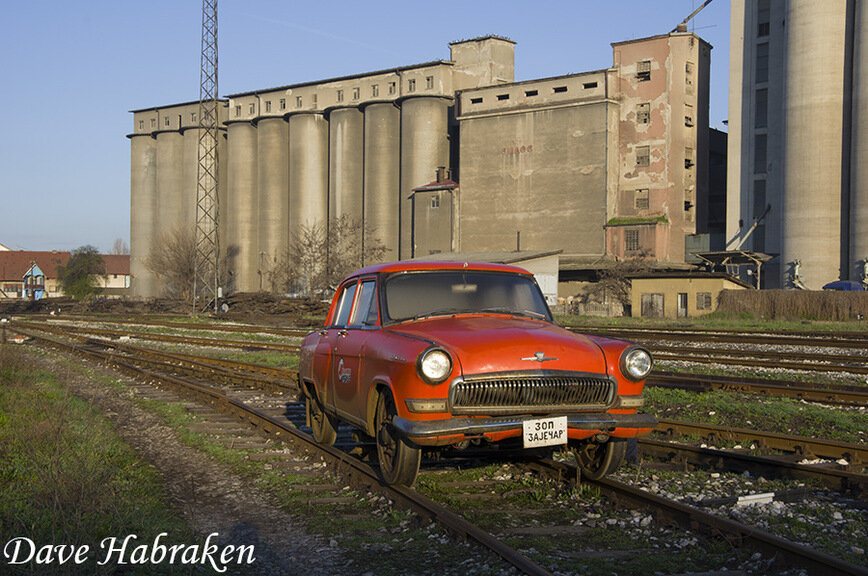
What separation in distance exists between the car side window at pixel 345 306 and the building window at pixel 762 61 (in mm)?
64747

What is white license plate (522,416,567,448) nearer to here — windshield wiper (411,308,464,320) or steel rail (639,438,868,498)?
windshield wiper (411,308,464,320)

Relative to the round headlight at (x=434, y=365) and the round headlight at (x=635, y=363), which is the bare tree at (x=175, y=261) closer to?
the round headlight at (x=635, y=363)

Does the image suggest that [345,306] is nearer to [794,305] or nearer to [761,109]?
[794,305]

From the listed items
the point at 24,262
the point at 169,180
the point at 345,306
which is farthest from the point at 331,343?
the point at 24,262

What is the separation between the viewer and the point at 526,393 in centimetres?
669

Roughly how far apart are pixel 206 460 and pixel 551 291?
186 feet

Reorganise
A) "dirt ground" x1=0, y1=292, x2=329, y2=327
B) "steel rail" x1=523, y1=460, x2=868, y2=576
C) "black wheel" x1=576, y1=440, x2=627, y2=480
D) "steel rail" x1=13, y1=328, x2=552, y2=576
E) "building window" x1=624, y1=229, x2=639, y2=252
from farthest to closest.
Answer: "building window" x1=624, y1=229, x2=639, y2=252
"dirt ground" x1=0, y1=292, x2=329, y2=327
"black wheel" x1=576, y1=440, x2=627, y2=480
"steel rail" x1=13, y1=328, x2=552, y2=576
"steel rail" x1=523, y1=460, x2=868, y2=576

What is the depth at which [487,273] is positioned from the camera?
27.0ft

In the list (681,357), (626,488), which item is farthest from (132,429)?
(681,357)

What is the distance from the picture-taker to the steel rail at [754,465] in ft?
23.4

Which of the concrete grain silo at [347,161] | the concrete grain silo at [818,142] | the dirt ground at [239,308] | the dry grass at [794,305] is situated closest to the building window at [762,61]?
the concrete grain silo at [818,142]

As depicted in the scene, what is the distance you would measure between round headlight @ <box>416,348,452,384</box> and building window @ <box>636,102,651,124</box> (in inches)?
→ 2734

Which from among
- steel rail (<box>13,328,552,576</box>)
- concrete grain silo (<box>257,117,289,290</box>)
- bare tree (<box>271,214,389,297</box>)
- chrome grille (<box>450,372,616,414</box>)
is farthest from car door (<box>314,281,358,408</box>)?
concrete grain silo (<box>257,117,289,290</box>)

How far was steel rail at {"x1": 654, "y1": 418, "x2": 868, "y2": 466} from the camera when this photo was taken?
8.46 m
